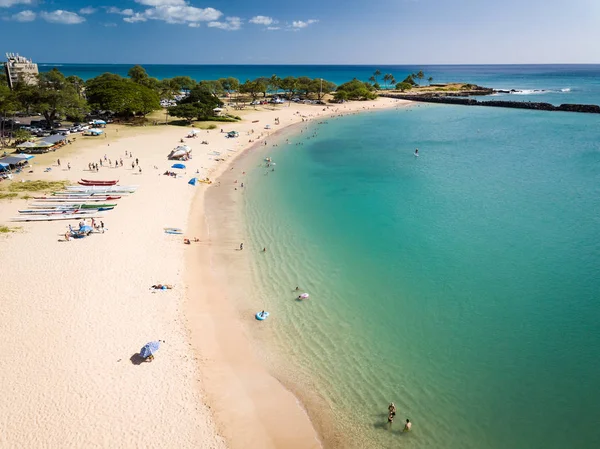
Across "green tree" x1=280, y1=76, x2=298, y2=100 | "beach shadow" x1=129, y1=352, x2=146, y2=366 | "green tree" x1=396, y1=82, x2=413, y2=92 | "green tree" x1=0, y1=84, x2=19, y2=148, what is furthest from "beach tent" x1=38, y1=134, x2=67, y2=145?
"green tree" x1=396, y1=82, x2=413, y2=92

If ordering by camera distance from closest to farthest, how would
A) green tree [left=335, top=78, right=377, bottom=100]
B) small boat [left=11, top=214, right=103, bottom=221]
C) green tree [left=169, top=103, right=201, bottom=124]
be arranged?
small boat [left=11, top=214, right=103, bottom=221] → green tree [left=169, top=103, right=201, bottom=124] → green tree [left=335, top=78, right=377, bottom=100]

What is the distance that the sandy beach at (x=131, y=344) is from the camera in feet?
45.3

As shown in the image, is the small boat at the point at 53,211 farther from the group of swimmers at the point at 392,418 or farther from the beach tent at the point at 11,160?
the group of swimmers at the point at 392,418

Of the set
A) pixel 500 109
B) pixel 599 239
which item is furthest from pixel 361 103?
pixel 599 239

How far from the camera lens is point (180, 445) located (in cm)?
1316

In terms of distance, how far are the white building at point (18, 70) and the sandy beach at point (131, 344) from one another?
65.6 m

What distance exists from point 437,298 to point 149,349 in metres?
16.3

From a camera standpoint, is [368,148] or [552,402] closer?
[552,402]

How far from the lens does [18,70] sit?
266 feet

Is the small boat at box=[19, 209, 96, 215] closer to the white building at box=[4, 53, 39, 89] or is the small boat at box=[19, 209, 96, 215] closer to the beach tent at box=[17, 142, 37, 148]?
the beach tent at box=[17, 142, 37, 148]

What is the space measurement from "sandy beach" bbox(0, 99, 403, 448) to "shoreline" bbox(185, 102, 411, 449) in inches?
2.1

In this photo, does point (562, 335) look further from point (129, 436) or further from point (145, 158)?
point (145, 158)

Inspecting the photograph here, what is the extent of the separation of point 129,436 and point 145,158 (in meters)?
39.9

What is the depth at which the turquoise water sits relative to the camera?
49.0 feet
